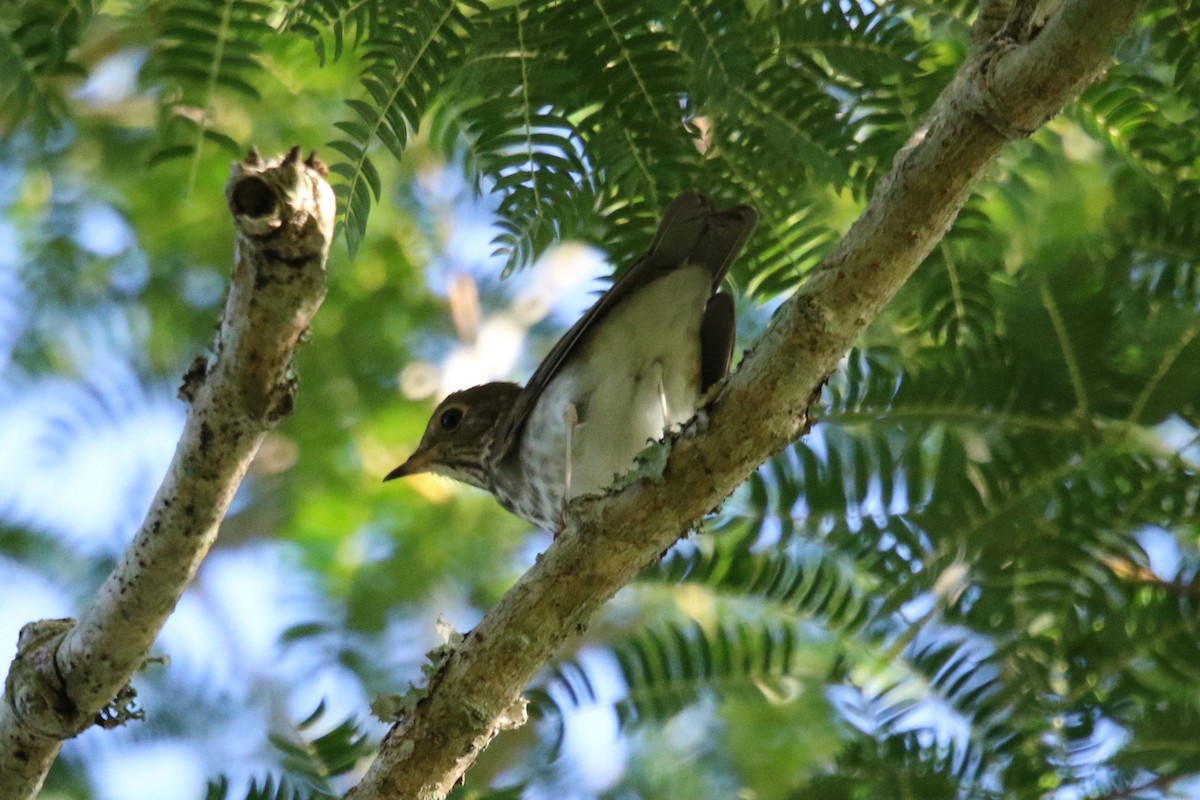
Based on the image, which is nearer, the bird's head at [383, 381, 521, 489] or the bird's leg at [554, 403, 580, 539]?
the bird's leg at [554, 403, 580, 539]

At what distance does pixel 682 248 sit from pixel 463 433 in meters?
1.81

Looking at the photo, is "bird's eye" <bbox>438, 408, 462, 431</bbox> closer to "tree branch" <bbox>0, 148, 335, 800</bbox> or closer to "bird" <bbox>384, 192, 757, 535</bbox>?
"bird" <bbox>384, 192, 757, 535</bbox>

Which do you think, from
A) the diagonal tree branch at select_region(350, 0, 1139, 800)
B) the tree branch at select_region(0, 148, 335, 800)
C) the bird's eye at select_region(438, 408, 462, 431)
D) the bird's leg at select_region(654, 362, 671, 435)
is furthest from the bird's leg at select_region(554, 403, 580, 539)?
the tree branch at select_region(0, 148, 335, 800)

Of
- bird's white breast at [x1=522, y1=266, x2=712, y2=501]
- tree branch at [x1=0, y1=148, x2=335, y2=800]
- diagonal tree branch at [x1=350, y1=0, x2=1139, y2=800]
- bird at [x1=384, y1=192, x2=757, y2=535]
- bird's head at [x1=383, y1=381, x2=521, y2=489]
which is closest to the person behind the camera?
tree branch at [x1=0, y1=148, x2=335, y2=800]

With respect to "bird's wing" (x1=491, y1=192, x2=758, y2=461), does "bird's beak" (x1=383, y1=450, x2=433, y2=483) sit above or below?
above

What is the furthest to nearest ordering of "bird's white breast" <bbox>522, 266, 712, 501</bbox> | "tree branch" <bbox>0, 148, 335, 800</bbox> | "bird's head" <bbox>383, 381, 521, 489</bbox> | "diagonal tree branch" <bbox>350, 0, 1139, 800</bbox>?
"bird's head" <bbox>383, 381, 521, 489</bbox>
"bird's white breast" <bbox>522, 266, 712, 501</bbox>
"diagonal tree branch" <bbox>350, 0, 1139, 800</bbox>
"tree branch" <bbox>0, 148, 335, 800</bbox>

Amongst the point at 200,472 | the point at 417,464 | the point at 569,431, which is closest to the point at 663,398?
the point at 569,431

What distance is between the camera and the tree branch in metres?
2.06

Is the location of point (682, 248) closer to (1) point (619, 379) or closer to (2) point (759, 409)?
(1) point (619, 379)

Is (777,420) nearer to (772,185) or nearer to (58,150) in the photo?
(772,185)

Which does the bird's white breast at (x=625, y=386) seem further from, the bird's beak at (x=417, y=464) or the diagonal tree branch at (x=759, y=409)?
the diagonal tree branch at (x=759, y=409)

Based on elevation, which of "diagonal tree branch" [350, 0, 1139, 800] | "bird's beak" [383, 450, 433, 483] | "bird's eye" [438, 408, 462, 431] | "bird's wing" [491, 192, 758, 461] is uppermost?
"bird's eye" [438, 408, 462, 431]

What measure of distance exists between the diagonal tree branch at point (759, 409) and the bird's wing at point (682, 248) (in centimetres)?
79

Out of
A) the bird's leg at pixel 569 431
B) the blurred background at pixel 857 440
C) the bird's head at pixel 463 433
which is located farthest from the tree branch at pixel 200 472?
the bird's head at pixel 463 433
